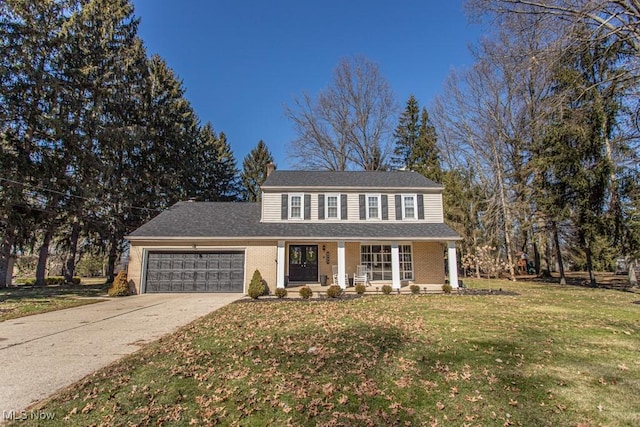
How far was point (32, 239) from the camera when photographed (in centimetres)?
2008

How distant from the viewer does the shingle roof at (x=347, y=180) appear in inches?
737

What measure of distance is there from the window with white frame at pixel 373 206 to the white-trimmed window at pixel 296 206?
12.6 feet

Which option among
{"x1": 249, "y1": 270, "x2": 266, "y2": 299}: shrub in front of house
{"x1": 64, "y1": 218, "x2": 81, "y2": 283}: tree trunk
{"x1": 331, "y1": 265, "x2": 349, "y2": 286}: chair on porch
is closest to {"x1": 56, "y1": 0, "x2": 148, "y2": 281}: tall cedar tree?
{"x1": 64, "y1": 218, "x2": 81, "y2": 283}: tree trunk

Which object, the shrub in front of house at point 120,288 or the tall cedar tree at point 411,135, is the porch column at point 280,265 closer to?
the shrub in front of house at point 120,288

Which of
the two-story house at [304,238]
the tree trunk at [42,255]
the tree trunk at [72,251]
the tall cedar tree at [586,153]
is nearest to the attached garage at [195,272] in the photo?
the two-story house at [304,238]

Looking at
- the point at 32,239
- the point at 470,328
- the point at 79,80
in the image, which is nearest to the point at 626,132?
the point at 470,328

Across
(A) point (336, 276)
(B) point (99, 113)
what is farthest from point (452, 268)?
(B) point (99, 113)

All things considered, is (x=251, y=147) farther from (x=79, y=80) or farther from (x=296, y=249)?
(x=296, y=249)

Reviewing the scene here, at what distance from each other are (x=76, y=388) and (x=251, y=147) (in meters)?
37.6

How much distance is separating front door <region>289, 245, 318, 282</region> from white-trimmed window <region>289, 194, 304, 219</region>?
1862mm

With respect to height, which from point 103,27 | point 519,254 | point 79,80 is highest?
point 103,27

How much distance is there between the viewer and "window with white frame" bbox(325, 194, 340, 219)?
60.5 feet

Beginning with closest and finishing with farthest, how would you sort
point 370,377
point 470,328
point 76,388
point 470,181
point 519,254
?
1. point 76,388
2. point 370,377
3. point 470,328
4. point 470,181
5. point 519,254

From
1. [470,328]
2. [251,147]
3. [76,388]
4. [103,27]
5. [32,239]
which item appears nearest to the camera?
[76,388]
